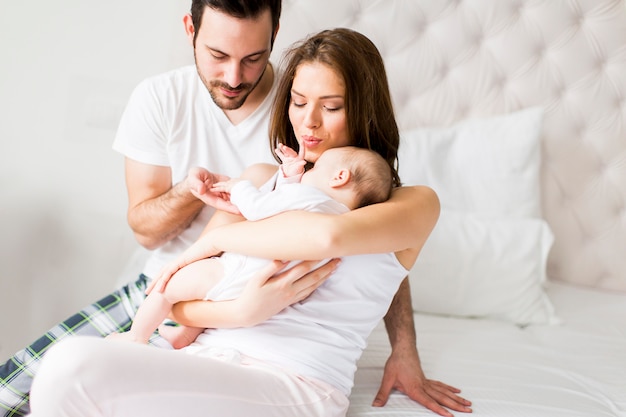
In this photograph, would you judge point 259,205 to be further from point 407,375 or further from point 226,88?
point 407,375

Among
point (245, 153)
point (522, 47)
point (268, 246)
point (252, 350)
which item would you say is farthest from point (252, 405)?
point (522, 47)

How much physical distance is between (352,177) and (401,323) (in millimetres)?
514

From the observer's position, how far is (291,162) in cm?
142

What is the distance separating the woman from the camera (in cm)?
110

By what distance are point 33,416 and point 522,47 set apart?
212 cm

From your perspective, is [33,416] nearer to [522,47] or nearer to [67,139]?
[67,139]

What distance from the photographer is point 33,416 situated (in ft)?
3.55

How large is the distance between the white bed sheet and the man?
0.12m

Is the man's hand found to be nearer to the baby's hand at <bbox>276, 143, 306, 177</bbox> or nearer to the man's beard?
the baby's hand at <bbox>276, 143, 306, 177</bbox>

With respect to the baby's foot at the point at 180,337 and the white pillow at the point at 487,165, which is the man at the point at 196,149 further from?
the white pillow at the point at 487,165

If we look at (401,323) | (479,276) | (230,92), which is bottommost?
(479,276)

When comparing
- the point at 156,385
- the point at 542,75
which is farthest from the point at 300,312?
the point at 542,75

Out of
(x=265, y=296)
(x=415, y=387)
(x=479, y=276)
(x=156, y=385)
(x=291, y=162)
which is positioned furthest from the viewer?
(x=479, y=276)

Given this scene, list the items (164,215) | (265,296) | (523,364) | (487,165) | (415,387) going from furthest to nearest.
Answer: (487,165)
(523,364)
(164,215)
(415,387)
(265,296)
